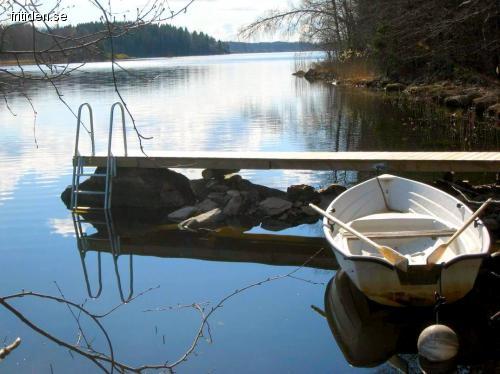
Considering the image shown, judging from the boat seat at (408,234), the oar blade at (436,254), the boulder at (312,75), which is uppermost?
the boulder at (312,75)

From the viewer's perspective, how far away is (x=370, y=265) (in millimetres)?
5250

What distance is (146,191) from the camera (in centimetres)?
1017

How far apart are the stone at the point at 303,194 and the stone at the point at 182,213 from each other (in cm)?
136

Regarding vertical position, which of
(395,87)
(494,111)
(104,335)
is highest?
(395,87)

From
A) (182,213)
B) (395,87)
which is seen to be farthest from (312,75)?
(182,213)

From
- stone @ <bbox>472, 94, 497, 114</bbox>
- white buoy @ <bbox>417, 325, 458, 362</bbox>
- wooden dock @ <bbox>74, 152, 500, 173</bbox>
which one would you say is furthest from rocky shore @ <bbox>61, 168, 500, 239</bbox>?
stone @ <bbox>472, 94, 497, 114</bbox>

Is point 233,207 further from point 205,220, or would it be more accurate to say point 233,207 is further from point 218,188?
point 218,188

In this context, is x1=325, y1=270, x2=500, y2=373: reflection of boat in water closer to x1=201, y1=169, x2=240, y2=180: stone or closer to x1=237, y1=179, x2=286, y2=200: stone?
x1=237, y1=179, x2=286, y2=200: stone

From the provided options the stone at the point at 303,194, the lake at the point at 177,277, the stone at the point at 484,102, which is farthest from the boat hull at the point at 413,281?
the stone at the point at 484,102

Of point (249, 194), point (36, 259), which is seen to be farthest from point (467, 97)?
point (36, 259)

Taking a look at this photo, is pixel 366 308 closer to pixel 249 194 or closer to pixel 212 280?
pixel 212 280

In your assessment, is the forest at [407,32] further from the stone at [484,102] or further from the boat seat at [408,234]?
the boat seat at [408,234]

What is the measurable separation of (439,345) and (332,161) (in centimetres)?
451

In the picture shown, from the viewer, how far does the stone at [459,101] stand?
63.3 ft
